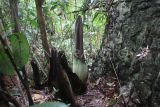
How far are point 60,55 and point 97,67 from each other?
728 mm

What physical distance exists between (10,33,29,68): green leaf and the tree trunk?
0.59m

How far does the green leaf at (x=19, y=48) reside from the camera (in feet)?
3.95

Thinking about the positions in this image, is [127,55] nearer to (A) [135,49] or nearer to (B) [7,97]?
(A) [135,49]

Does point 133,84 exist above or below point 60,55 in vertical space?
below

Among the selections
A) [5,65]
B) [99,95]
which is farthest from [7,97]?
[99,95]

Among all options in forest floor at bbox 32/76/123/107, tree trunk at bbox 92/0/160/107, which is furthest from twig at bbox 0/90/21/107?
tree trunk at bbox 92/0/160/107

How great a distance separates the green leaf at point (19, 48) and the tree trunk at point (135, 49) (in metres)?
0.59

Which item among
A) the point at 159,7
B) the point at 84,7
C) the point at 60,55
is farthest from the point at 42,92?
the point at 84,7

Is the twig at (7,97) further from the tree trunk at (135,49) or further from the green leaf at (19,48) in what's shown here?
the tree trunk at (135,49)

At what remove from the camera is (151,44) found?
1603mm

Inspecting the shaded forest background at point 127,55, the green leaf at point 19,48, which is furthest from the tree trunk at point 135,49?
the green leaf at point 19,48

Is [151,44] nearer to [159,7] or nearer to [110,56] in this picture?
[159,7]

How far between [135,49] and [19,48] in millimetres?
774

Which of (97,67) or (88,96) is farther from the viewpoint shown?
(97,67)
